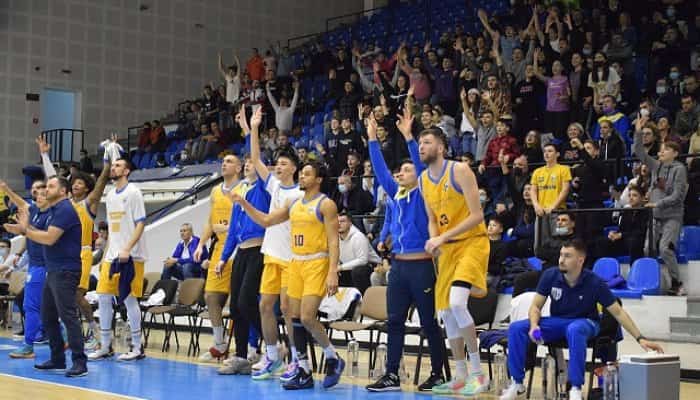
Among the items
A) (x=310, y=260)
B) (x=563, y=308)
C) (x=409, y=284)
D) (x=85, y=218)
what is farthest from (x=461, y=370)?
(x=85, y=218)

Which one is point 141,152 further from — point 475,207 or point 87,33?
point 475,207

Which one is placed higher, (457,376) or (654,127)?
(654,127)

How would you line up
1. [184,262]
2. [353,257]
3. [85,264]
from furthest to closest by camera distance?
1. [184,262]
2. [353,257]
3. [85,264]

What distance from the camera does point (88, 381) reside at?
27.0 ft

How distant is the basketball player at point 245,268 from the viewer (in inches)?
349

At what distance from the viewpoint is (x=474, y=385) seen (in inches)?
296

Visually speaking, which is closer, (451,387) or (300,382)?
(451,387)

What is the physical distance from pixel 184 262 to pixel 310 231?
22.2ft

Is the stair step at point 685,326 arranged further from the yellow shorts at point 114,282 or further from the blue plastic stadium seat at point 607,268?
the yellow shorts at point 114,282

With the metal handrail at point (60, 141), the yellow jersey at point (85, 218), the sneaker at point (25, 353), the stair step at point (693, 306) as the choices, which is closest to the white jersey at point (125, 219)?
the yellow jersey at point (85, 218)

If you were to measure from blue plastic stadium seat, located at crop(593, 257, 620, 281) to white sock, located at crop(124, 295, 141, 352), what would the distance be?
16.3 ft

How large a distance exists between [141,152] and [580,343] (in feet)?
54.5

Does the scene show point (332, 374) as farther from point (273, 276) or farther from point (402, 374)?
point (273, 276)

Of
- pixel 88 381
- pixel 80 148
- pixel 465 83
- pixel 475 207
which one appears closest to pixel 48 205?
pixel 88 381
